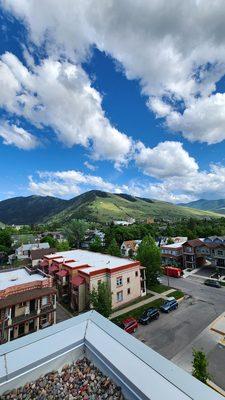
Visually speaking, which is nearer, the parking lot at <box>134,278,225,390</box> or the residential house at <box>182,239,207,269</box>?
the parking lot at <box>134,278,225,390</box>

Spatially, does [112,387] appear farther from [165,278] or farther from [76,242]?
[76,242]

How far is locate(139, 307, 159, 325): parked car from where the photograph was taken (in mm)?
34125

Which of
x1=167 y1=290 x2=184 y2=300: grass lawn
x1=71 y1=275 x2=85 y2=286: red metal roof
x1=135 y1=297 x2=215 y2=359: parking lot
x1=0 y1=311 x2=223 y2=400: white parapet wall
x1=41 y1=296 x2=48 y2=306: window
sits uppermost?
x1=0 y1=311 x2=223 y2=400: white parapet wall

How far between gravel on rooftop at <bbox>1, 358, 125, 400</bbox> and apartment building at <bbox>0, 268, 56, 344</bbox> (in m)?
24.3

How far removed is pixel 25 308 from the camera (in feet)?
101

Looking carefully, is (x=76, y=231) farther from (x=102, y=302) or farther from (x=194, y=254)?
(x=102, y=302)

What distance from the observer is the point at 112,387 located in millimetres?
7352

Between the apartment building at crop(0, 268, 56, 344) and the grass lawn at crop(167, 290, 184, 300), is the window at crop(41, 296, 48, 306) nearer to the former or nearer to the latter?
the apartment building at crop(0, 268, 56, 344)

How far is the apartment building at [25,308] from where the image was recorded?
1128 inches

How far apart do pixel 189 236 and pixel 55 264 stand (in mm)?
79502

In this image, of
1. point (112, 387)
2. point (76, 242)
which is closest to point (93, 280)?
point (112, 387)

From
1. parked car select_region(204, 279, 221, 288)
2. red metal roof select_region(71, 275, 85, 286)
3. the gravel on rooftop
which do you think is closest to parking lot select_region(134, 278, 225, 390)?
parked car select_region(204, 279, 221, 288)

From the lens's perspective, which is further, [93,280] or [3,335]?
[93,280]

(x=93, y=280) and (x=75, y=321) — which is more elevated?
(x=75, y=321)
